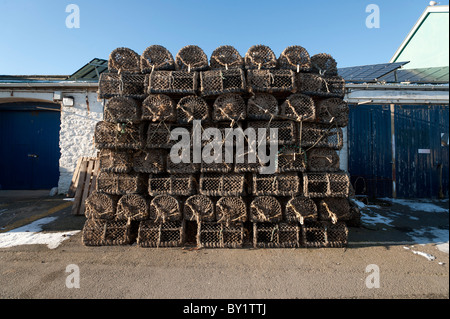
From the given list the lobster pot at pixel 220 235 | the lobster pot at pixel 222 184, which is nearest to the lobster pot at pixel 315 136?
the lobster pot at pixel 222 184

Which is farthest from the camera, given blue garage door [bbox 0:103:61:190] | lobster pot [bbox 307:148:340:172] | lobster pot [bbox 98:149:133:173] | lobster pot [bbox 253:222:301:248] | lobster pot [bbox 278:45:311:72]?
blue garage door [bbox 0:103:61:190]

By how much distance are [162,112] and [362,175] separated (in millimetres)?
6571

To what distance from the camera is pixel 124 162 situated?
347 cm

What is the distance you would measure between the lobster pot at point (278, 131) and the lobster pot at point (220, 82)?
2.28ft

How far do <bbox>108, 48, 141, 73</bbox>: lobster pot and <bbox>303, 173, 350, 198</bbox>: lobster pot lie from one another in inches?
142

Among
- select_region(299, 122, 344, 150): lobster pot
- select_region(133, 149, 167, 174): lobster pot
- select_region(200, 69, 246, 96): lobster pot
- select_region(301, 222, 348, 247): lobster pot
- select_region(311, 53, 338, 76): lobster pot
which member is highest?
select_region(311, 53, 338, 76): lobster pot

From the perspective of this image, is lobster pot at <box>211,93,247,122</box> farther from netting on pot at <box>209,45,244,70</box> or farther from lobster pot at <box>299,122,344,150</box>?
lobster pot at <box>299,122,344,150</box>

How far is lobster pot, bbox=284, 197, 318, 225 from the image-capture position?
10.9 ft

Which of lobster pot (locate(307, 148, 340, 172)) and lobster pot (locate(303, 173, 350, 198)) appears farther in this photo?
lobster pot (locate(307, 148, 340, 172))

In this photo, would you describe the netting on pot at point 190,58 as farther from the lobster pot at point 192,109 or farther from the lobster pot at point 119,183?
the lobster pot at point 119,183

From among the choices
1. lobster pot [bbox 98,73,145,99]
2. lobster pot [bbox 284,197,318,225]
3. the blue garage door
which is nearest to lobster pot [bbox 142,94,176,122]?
lobster pot [bbox 98,73,145,99]

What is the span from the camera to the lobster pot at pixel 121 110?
3357 mm

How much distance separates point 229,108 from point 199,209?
170cm
